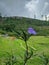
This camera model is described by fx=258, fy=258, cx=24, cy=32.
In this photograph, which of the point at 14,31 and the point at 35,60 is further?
the point at 35,60

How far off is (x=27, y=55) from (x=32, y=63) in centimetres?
3112

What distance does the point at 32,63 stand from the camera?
35719mm

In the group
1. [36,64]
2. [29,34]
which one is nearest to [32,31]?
[29,34]

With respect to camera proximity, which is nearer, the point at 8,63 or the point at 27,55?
the point at 27,55

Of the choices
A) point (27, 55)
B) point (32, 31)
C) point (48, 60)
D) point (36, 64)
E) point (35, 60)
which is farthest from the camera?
point (35, 60)

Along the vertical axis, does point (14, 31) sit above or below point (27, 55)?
above

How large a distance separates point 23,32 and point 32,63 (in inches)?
1239

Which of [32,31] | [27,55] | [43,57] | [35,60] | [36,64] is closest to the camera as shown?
[32,31]

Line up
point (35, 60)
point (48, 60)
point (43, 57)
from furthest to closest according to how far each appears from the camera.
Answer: point (35, 60), point (48, 60), point (43, 57)

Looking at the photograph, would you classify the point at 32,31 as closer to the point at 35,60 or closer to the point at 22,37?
the point at 22,37

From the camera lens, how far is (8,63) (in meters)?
5.90

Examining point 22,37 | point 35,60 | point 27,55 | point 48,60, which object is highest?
point 22,37

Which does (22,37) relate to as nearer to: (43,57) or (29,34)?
(29,34)

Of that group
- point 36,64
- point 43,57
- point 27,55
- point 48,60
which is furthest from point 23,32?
point 36,64
